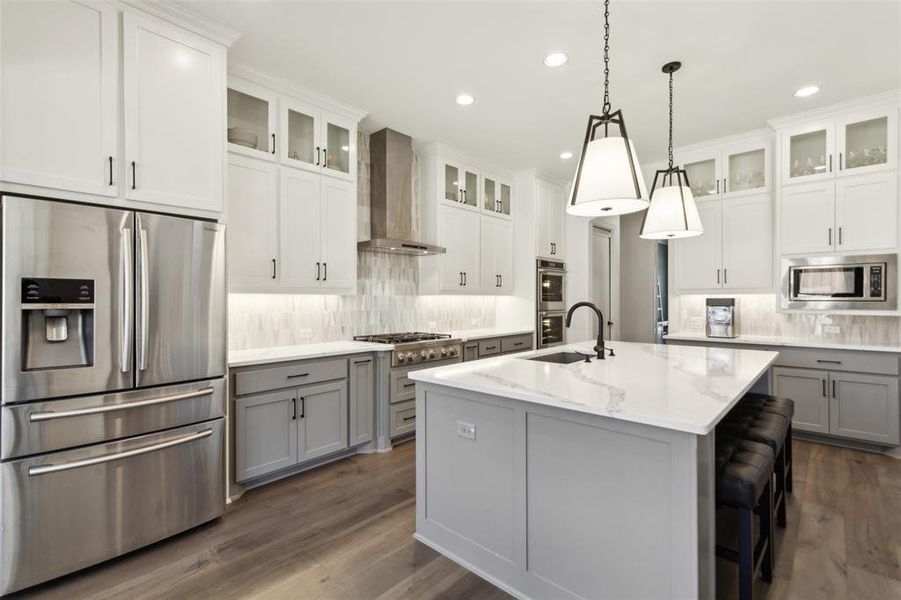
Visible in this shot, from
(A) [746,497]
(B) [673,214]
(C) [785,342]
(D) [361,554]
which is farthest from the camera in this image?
(C) [785,342]

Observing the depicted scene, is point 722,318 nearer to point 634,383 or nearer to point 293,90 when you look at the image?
point 634,383

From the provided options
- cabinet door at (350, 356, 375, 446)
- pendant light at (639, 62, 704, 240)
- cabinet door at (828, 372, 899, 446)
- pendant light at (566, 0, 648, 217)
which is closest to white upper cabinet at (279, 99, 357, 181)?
cabinet door at (350, 356, 375, 446)

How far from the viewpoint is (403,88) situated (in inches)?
130

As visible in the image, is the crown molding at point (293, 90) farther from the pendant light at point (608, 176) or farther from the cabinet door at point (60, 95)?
the pendant light at point (608, 176)

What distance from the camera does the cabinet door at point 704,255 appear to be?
4434 millimetres

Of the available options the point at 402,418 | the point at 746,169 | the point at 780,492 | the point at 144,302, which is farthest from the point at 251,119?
the point at 746,169

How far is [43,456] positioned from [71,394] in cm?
27

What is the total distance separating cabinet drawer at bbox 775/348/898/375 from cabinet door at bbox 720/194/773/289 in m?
0.70

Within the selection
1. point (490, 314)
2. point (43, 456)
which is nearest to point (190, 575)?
point (43, 456)

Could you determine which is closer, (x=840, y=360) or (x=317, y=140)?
(x=317, y=140)

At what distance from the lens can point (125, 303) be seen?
2.12 meters

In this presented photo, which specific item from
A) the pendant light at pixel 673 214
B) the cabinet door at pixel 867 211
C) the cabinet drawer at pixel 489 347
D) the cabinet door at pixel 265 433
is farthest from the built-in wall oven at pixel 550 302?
the cabinet door at pixel 265 433

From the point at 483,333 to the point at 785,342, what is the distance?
2783 millimetres

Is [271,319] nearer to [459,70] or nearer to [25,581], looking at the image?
[25,581]
